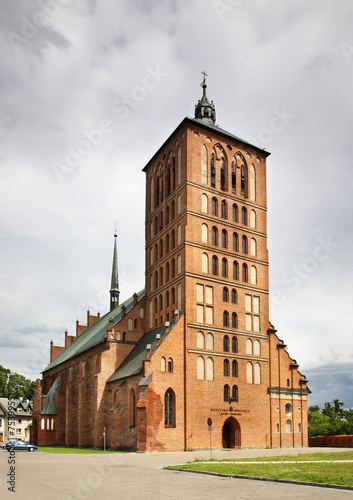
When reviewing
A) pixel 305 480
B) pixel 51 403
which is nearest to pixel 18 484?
pixel 305 480

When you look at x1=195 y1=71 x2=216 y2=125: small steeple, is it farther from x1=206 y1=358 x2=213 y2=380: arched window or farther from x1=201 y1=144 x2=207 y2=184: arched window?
x1=206 y1=358 x2=213 y2=380: arched window

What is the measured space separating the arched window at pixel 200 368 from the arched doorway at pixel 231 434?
4181mm

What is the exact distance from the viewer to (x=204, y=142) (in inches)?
1890

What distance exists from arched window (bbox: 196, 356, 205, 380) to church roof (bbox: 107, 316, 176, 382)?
11.5 feet

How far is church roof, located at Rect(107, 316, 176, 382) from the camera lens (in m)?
42.1

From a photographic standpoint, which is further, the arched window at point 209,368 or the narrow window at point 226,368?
the narrow window at point 226,368

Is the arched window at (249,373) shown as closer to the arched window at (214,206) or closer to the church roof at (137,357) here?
the church roof at (137,357)

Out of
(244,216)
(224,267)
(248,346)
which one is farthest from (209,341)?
(244,216)

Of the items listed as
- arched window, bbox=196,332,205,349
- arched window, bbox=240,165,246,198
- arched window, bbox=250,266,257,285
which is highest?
arched window, bbox=240,165,246,198

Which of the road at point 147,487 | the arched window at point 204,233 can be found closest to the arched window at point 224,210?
the arched window at point 204,233

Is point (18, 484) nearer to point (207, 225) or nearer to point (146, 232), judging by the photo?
point (207, 225)

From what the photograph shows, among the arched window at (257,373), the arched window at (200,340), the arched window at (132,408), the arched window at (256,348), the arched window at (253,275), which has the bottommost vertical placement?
the arched window at (132,408)

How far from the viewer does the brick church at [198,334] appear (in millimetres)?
40656

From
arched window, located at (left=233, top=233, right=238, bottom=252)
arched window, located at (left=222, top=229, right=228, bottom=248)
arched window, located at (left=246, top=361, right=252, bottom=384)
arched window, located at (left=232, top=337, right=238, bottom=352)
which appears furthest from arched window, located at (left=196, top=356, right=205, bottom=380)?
arched window, located at (left=233, top=233, right=238, bottom=252)
